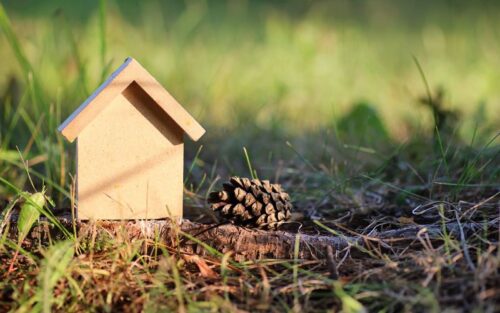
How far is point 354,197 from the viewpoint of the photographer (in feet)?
7.40

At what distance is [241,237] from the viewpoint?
184 cm

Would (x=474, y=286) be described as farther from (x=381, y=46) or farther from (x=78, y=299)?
(x=381, y=46)

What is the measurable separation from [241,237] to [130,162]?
40 cm

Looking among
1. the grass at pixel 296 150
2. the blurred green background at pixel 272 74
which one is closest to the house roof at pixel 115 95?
the grass at pixel 296 150

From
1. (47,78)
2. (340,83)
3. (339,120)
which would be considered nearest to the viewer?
(339,120)

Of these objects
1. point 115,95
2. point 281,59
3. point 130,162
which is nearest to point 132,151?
point 130,162

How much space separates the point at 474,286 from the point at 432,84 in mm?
3398

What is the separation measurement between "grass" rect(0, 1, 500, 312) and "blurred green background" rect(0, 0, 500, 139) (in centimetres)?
2

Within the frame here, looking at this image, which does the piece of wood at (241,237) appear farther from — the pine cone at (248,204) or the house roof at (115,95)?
the house roof at (115,95)

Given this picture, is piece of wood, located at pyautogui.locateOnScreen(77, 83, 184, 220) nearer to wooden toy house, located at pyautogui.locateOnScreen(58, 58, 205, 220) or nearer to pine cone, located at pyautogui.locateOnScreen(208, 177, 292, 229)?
wooden toy house, located at pyautogui.locateOnScreen(58, 58, 205, 220)

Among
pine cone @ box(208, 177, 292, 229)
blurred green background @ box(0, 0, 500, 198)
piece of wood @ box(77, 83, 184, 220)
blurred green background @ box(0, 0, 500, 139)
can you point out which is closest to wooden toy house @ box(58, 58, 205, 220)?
piece of wood @ box(77, 83, 184, 220)

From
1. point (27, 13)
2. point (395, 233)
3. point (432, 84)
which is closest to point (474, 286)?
point (395, 233)

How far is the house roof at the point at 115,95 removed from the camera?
1.81 m

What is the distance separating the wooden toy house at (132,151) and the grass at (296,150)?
0.29 ft
